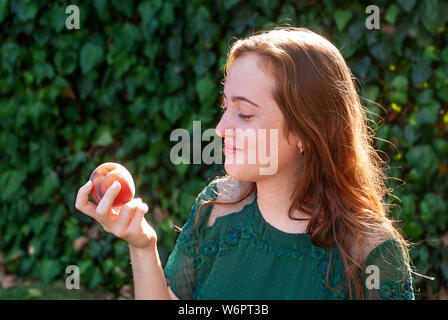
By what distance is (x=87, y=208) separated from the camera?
5.26 feet

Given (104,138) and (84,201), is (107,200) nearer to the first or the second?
(84,201)

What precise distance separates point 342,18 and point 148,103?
1164mm

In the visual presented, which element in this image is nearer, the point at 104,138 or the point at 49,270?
the point at 104,138

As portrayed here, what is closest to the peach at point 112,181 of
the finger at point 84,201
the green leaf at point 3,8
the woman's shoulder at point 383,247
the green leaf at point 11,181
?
the finger at point 84,201

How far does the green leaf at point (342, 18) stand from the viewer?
2.96 meters

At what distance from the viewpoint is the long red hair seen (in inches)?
63.9

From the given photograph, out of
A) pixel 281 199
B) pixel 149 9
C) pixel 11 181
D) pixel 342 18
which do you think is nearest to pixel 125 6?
pixel 149 9

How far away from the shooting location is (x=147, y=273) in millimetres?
1648

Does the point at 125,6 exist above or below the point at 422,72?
above

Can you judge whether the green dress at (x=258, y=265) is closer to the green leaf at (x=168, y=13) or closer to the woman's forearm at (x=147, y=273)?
the woman's forearm at (x=147, y=273)

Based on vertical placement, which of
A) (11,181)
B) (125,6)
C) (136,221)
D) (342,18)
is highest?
(125,6)

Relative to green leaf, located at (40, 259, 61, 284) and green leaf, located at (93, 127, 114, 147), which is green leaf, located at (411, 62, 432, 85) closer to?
green leaf, located at (93, 127, 114, 147)

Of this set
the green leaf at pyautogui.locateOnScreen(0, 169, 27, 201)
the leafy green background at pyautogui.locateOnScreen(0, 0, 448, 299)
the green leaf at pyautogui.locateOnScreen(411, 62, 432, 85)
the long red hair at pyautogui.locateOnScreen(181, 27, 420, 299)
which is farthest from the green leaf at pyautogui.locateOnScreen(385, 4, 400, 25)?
the green leaf at pyautogui.locateOnScreen(0, 169, 27, 201)

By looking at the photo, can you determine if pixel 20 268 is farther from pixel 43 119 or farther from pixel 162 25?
pixel 162 25
